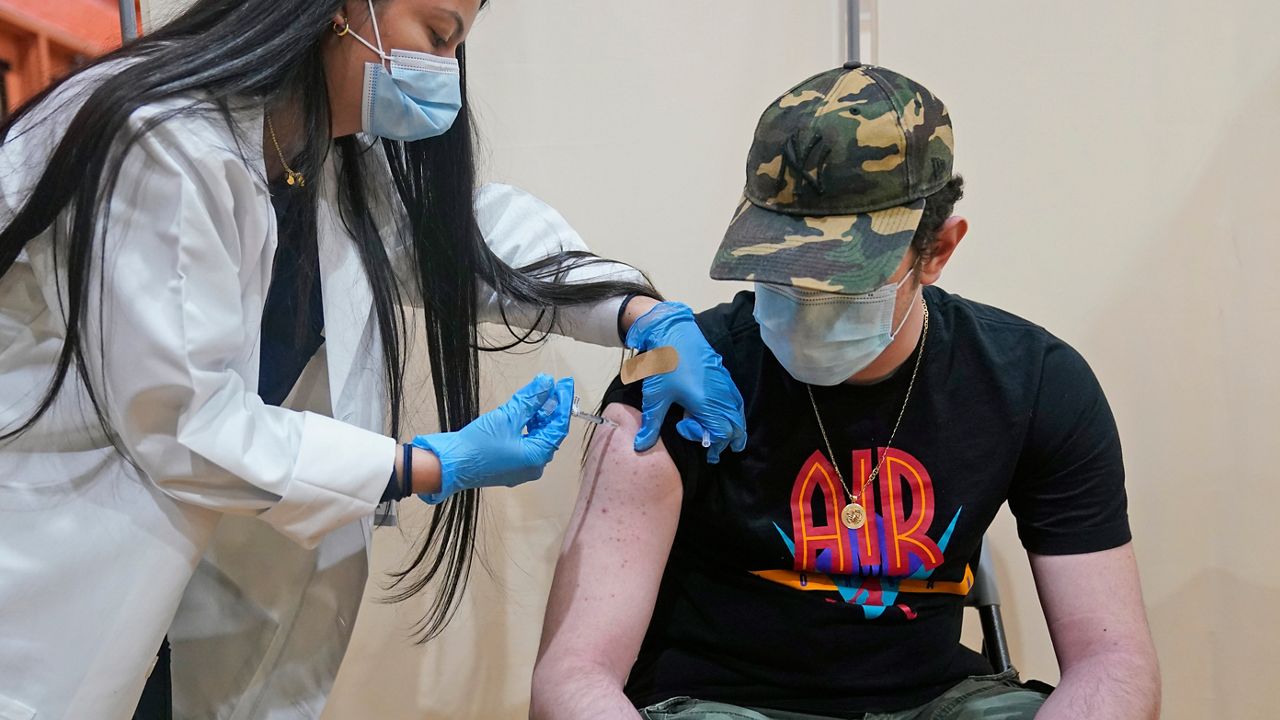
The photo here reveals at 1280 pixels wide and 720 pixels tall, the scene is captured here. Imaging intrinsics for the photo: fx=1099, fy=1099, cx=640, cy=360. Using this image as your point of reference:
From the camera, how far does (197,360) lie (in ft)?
3.45

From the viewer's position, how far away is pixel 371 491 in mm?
1147

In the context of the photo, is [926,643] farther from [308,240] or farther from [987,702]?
[308,240]

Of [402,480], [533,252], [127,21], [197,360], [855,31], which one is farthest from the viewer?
[855,31]

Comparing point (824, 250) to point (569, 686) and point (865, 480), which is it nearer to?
point (865, 480)

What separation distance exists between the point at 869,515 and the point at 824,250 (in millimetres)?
350

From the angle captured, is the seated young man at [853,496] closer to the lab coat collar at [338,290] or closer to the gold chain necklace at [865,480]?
the gold chain necklace at [865,480]

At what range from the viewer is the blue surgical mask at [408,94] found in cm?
122

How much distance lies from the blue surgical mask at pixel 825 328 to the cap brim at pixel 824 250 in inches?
1.6

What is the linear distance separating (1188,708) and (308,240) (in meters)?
1.75

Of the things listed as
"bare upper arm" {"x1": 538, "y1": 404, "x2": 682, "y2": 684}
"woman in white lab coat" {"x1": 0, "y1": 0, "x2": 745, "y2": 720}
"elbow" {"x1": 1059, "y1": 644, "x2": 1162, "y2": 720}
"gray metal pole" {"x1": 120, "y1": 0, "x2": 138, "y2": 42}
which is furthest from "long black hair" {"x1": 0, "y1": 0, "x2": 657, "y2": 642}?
"elbow" {"x1": 1059, "y1": 644, "x2": 1162, "y2": 720}

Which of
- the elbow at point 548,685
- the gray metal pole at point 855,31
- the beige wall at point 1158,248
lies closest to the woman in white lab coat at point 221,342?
the elbow at point 548,685

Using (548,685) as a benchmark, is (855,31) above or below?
above

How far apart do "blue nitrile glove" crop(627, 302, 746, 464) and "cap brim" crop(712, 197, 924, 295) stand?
0.13 meters

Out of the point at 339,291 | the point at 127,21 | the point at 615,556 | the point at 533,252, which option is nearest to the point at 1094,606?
the point at 615,556
